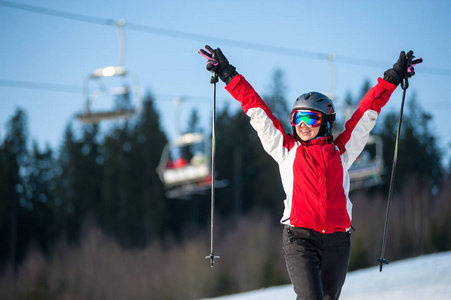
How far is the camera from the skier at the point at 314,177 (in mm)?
4734

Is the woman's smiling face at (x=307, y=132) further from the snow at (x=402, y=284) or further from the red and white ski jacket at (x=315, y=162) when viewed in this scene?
the snow at (x=402, y=284)

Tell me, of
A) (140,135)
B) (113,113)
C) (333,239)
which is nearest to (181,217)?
(140,135)

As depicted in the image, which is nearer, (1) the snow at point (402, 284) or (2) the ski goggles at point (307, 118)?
(2) the ski goggles at point (307, 118)

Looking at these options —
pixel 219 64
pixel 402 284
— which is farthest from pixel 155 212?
pixel 219 64

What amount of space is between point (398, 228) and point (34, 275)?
2564 cm

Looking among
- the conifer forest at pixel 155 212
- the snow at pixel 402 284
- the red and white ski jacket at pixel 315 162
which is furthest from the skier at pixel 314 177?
the conifer forest at pixel 155 212

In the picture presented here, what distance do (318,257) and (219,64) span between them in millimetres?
1625

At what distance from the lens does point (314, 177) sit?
4.79 meters

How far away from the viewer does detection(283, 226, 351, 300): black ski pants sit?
4676mm

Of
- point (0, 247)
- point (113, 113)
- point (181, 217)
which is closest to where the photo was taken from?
point (113, 113)

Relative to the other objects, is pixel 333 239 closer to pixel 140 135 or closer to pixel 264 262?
pixel 264 262

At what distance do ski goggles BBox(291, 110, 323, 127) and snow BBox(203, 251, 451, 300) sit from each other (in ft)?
9.07

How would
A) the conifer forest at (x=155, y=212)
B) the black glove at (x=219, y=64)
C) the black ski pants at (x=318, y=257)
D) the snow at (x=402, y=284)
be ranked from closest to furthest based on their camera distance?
the black ski pants at (x=318, y=257) → the black glove at (x=219, y=64) → the snow at (x=402, y=284) → the conifer forest at (x=155, y=212)

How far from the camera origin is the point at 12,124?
5341 cm
